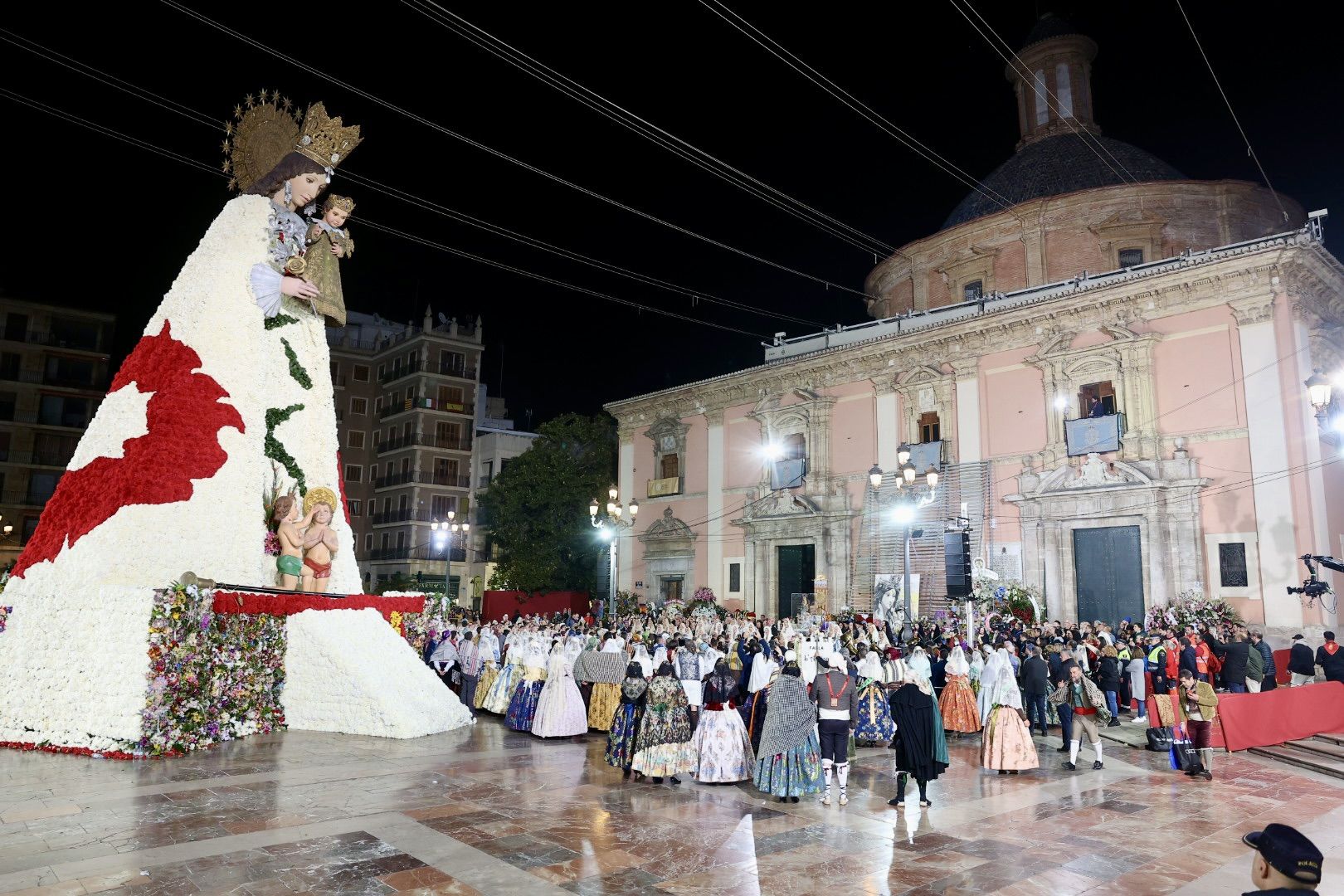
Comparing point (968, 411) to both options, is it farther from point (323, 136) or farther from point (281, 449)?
point (281, 449)

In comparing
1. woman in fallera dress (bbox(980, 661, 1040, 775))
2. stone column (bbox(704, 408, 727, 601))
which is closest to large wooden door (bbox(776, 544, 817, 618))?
stone column (bbox(704, 408, 727, 601))

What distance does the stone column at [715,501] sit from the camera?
2986 cm

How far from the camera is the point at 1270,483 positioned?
61.7 feet

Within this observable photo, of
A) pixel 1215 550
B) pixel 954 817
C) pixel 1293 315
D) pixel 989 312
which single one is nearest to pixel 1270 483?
pixel 1215 550

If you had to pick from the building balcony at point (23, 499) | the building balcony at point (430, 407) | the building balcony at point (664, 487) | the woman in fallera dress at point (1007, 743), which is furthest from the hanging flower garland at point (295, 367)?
the building balcony at point (23, 499)

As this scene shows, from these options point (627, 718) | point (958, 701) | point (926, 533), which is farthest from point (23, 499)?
point (958, 701)

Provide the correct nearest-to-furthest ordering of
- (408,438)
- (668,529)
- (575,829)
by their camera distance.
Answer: (575,829), (668,529), (408,438)

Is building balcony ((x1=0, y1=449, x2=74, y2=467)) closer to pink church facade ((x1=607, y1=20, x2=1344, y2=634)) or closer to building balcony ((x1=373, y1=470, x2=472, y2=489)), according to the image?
building balcony ((x1=373, y1=470, x2=472, y2=489))

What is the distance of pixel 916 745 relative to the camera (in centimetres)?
847

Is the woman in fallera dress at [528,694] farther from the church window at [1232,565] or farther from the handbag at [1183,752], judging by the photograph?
the church window at [1232,565]

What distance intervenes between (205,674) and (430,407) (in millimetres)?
36761

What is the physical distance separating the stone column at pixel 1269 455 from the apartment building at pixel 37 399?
46233mm

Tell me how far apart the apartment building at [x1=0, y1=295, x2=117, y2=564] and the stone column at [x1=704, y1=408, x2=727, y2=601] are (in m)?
31.1

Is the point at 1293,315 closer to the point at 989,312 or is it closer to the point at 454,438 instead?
the point at 989,312
